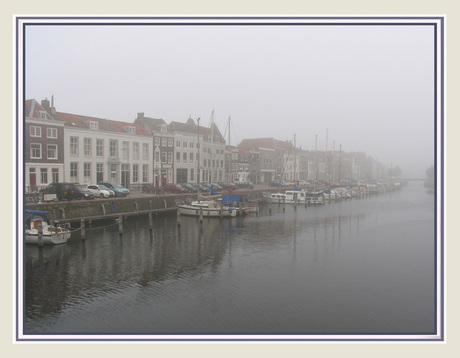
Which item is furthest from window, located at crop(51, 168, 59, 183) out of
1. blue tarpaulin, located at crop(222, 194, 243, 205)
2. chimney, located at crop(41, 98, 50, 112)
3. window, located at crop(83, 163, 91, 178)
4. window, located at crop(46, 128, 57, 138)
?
blue tarpaulin, located at crop(222, 194, 243, 205)

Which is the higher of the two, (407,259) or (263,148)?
(263,148)

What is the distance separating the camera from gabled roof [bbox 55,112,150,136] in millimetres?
36328

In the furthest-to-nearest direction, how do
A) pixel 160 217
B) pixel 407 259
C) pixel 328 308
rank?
pixel 160 217 < pixel 407 259 < pixel 328 308

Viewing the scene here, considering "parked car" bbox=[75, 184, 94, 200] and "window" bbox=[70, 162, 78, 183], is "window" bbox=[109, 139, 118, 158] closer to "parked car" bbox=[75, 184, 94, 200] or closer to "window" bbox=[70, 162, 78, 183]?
"window" bbox=[70, 162, 78, 183]

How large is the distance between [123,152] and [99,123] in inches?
154

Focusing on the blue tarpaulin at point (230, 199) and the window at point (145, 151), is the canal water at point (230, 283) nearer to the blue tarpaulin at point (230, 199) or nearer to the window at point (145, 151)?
the blue tarpaulin at point (230, 199)

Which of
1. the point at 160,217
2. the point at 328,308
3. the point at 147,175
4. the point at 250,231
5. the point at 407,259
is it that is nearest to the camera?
the point at 328,308

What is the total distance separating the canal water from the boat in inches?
18.8

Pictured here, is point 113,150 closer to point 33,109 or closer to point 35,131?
point 35,131

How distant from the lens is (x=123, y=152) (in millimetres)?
41719

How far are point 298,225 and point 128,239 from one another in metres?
12.7

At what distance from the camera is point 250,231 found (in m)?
25.3

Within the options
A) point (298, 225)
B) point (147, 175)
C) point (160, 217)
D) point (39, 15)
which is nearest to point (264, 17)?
point (39, 15)

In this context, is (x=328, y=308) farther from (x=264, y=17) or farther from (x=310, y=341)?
(x=264, y=17)
